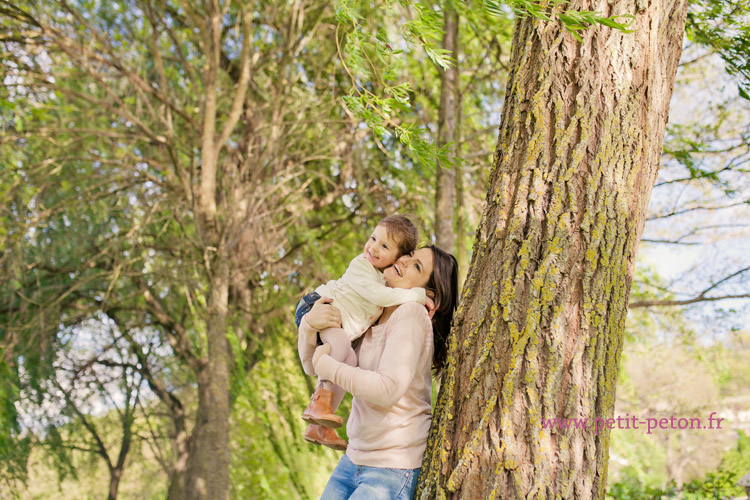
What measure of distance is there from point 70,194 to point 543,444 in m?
6.08

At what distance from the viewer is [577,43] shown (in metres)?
1.79

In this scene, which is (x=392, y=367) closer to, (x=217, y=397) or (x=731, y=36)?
(x=731, y=36)

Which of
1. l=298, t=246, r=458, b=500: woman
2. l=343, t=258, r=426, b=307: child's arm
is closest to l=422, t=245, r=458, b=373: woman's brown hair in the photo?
l=298, t=246, r=458, b=500: woman

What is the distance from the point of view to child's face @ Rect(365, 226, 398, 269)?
2.32 meters

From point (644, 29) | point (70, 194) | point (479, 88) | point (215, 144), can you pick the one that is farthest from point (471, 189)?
point (644, 29)

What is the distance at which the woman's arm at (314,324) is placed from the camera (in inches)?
82.9

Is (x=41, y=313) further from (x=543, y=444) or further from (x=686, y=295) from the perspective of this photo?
(x=686, y=295)

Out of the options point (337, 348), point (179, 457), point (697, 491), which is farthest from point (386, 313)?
point (179, 457)

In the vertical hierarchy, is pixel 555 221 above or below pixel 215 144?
below

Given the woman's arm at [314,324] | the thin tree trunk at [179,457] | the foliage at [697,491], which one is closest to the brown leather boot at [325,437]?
the woman's arm at [314,324]

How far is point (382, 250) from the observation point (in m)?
2.32

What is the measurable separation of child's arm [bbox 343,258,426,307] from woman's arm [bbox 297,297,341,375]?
110mm

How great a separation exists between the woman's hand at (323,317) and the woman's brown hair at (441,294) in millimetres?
314

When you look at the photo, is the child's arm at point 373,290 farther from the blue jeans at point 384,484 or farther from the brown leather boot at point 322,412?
the blue jeans at point 384,484
